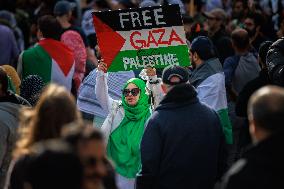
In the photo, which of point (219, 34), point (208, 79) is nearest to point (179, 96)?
point (208, 79)

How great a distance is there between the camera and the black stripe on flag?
34.9 ft

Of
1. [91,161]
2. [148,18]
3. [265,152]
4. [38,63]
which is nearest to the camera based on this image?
[91,161]

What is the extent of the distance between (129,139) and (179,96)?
1423 millimetres

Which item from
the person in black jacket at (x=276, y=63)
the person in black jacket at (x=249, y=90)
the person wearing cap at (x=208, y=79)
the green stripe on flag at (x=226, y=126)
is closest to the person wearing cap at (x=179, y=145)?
the person in black jacket at (x=276, y=63)

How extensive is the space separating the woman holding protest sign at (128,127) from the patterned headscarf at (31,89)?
750mm

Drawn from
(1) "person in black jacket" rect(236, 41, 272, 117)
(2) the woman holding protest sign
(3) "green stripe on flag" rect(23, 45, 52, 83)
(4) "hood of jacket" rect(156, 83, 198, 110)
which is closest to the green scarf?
(2) the woman holding protest sign

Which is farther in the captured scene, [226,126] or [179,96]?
[226,126]

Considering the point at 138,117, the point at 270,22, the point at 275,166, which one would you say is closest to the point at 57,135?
the point at 275,166

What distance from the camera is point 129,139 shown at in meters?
9.80

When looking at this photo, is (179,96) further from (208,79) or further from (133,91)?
(208,79)

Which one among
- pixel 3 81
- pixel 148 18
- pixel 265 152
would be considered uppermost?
pixel 148 18

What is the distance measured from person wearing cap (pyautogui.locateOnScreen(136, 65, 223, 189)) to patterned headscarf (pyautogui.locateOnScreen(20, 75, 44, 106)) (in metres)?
2.02

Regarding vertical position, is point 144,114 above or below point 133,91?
below

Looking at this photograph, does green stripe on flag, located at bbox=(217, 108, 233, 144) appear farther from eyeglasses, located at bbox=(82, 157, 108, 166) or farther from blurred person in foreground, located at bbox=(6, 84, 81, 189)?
eyeglasses, located at bbox=(82, 157, 108, 166)
